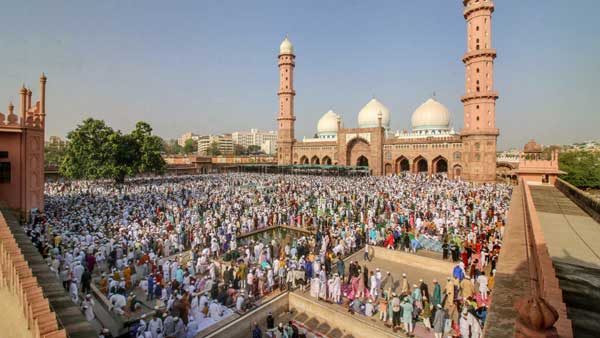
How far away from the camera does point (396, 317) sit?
261 inches

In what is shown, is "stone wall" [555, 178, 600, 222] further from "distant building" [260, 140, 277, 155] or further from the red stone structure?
"distant building" [260, 140, 277, 155]

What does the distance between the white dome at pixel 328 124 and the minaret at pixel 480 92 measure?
21.6 m

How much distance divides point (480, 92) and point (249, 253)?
26838mm

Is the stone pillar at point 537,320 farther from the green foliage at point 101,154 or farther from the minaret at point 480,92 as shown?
the minaret at point 480,92

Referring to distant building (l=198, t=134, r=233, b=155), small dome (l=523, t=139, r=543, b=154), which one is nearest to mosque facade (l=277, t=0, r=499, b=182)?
small dome (l=523, t=139, r=543, b=154)

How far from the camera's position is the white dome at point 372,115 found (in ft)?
143

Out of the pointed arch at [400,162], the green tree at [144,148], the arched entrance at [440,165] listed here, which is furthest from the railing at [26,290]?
the pointed arch at [400,162]

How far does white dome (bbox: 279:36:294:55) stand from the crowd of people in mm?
30487

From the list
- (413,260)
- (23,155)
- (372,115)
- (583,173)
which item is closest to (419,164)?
(372,115)

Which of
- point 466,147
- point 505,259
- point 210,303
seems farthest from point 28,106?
point 466,147

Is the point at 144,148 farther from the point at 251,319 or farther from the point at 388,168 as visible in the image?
the point at 388,168

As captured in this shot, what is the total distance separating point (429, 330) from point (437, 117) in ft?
118

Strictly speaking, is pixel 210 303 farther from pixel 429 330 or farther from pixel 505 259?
pixel 505 259

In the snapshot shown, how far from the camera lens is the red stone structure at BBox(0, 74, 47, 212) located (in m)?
13.5
